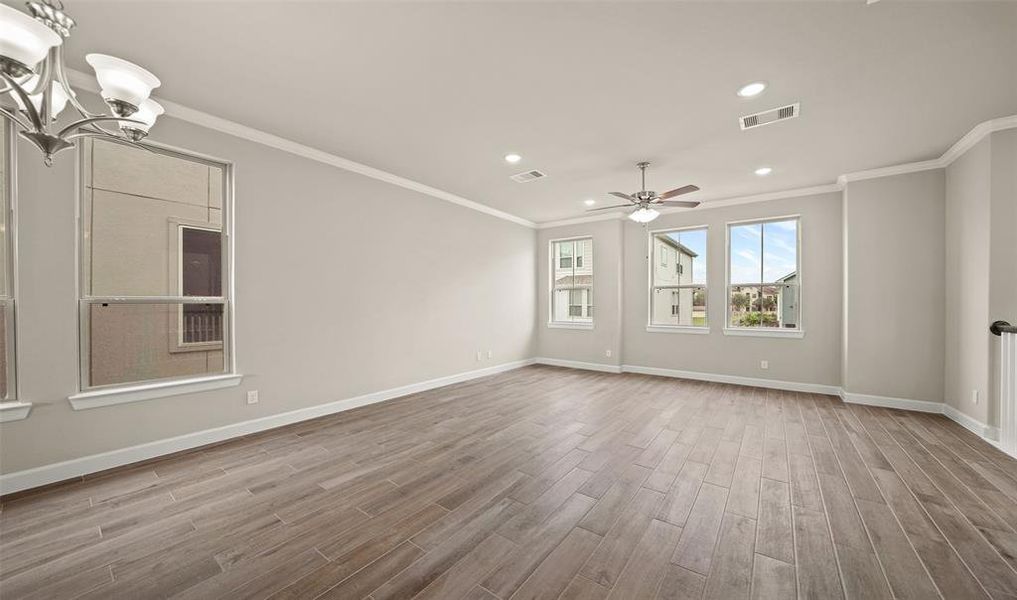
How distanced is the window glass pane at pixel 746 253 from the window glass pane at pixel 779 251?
76mm

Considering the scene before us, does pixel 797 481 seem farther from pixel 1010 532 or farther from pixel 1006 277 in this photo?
pixel 1006 277

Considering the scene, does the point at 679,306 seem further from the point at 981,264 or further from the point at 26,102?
the point at 26,102

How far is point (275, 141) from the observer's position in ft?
12.2

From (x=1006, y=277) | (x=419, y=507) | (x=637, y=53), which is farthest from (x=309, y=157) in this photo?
(x=1006, y=277)

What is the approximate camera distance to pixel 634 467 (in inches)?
114

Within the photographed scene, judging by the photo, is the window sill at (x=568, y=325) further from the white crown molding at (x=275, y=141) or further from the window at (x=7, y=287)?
the window at (x=7, y=287)

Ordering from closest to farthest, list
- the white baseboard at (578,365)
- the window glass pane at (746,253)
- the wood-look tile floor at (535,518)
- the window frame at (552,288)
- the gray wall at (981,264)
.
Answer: the wood-look tile floor at (535,518) → the gray wall at (981,264) → the window glass pane at (746,253) → the white baseboard at (578,365) → the window frame at (552,288)

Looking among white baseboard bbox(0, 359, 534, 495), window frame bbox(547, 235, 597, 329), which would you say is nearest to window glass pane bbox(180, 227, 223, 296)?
white baseboard bbox(0, 359, 534, 495)

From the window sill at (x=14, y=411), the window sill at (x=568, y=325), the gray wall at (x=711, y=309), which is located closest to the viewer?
the window sill at (x=14, y=411)

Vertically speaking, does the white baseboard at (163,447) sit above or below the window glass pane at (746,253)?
below

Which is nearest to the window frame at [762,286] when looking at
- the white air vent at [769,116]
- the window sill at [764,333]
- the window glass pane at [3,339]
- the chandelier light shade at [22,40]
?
the window sill at [764,333]

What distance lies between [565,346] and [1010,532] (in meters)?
Result: 5.54

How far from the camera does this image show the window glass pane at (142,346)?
2.83 meters

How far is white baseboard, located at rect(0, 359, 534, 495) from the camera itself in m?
2.48
